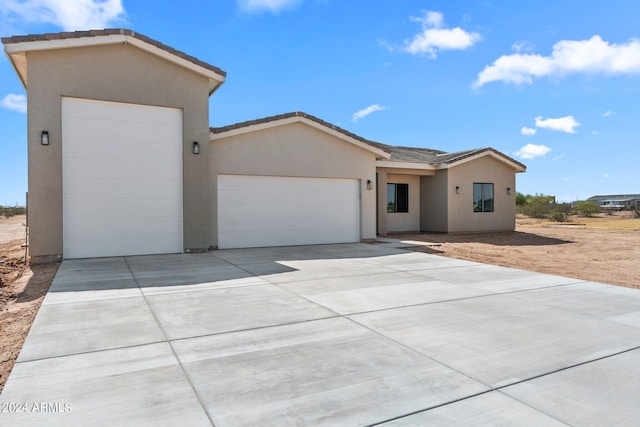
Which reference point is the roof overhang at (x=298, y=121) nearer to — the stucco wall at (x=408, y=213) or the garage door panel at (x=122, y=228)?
the garage door panel at (x=122, y=228)

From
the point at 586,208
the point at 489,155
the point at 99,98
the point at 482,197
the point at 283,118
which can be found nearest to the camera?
the point at 99,98

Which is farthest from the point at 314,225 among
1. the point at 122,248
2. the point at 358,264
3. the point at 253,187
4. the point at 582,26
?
the point at 582,26

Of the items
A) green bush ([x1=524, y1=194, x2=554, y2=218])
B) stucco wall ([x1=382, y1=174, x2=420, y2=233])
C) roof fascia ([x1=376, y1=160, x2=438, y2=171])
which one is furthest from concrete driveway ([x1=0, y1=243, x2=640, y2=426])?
green bush ([x1=524, y1=194, x2=554, y2=218])

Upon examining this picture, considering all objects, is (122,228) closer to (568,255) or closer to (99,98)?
(99,98)

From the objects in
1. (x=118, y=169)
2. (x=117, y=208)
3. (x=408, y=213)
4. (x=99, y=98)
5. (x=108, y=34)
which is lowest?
(x=408, y=213)

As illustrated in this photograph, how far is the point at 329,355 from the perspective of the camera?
3695 mm

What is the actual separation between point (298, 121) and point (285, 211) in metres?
2.96

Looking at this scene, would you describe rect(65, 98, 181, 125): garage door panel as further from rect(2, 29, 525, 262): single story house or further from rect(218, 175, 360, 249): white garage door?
rect(218, 175, 360, 249): white garage door

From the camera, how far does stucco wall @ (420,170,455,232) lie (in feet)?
60.6

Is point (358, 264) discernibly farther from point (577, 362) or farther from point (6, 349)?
point (6, 349)

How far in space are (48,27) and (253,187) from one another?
253 inches

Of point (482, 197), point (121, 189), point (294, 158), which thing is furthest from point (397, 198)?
point (121, 189)

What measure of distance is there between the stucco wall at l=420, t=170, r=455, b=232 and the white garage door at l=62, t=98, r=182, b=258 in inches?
481

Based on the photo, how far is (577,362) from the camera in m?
3.55
